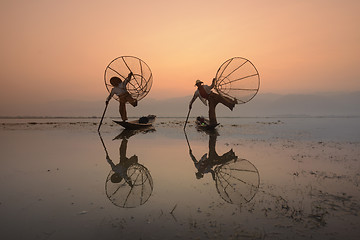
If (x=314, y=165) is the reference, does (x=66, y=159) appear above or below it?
below

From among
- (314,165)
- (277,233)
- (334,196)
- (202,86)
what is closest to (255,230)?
(277,233)

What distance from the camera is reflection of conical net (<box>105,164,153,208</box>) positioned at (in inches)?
214

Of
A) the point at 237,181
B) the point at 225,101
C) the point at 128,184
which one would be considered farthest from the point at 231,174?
the point at 225,101

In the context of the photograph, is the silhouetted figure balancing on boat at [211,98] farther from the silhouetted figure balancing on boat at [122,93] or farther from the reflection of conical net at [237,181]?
the reflection of conical net at [237,181]

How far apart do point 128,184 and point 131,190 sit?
1.87 feet

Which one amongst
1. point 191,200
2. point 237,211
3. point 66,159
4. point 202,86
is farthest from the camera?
point 202,86

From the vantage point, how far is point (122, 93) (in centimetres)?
2336

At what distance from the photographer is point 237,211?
4781 mm

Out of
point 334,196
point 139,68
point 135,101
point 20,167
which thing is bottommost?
point 20,167

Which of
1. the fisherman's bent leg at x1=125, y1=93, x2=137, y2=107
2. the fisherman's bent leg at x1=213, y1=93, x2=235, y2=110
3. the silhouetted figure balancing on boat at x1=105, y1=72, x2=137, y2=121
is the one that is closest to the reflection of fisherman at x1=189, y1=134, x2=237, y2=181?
the fisherman's bent leg at x1=213, y1=93, x2=235, y2=110

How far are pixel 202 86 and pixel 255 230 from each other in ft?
66.9

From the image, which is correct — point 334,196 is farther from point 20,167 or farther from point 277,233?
point 20,167

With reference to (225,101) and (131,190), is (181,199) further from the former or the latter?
(225,101)

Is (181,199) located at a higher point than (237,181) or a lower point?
lower
